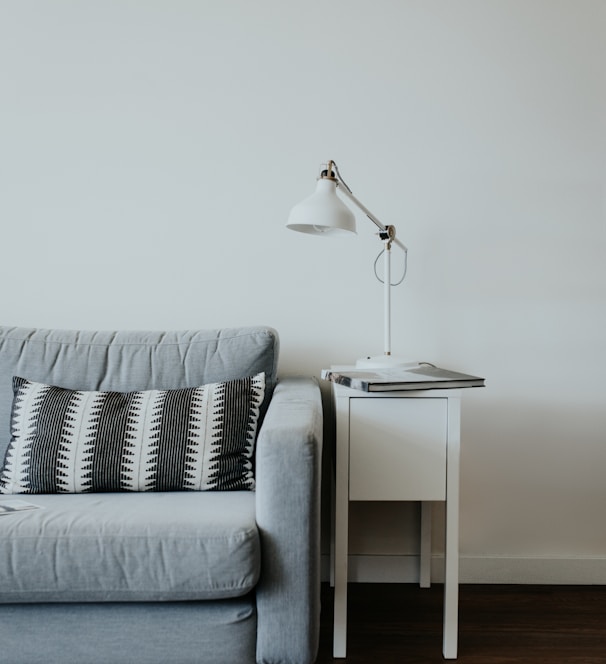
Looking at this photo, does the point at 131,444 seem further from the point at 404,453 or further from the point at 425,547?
the point at 425,547

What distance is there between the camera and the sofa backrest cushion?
182 cm

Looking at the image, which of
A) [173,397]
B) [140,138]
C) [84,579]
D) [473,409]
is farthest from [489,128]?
[84,579]

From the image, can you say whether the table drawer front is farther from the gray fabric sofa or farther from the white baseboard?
the white baseboard

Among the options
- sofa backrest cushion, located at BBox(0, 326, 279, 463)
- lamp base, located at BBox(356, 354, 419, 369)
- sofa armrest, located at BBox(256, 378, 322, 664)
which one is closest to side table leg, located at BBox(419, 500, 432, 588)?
lamp base, located at BBox(356, 354, 419, 369)

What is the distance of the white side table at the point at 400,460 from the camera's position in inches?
63.8

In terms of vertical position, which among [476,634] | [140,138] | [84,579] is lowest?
[476,634]

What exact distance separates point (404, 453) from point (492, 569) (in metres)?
0.77

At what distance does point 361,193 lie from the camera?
211 centimetres

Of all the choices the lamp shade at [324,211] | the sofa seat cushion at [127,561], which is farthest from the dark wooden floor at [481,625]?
the lamp shade at [324,211]

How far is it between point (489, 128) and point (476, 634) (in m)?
1.56

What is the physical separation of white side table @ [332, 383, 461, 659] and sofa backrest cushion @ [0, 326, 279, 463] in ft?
1.07

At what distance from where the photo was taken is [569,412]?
2109 millimetres

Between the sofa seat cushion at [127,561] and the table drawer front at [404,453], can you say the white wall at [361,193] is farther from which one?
the sofa seat cushion at [127,561]

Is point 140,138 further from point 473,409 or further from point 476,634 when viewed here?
point 476,634
